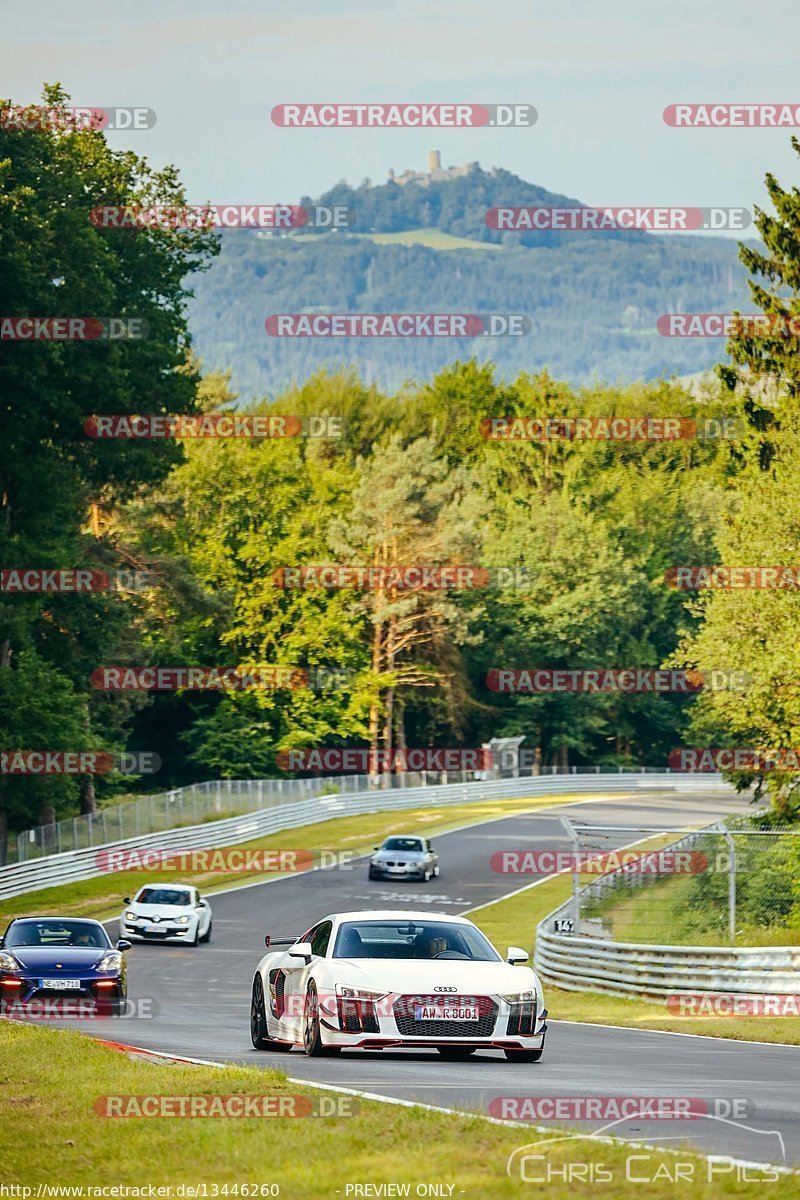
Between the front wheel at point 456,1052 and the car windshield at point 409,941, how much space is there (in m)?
0.78

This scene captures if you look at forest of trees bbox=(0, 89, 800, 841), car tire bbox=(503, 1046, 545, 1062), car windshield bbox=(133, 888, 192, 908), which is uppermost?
forest of trees bbox=(0, 89, 800, 841)

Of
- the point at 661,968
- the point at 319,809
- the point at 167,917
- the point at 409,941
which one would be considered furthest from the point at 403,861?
the point at 409,941

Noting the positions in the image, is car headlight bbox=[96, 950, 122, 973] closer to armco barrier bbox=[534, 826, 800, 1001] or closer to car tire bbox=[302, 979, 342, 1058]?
car tire bbox=[302, 979, 342, 1058]

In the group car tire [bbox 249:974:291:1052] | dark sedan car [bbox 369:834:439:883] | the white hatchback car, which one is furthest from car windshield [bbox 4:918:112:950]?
dark sedan car [bbox 369:834:439:883]

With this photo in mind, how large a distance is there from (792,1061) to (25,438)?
35.8 meters

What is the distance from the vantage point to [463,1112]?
425 inches

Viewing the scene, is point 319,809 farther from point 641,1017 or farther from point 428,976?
point 428,976

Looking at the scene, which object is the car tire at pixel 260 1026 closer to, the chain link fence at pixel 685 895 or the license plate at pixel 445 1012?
the license plate at pixel 445 1012

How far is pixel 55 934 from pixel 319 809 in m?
45.7

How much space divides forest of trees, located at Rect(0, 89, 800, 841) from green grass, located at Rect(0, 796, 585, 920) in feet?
11.7

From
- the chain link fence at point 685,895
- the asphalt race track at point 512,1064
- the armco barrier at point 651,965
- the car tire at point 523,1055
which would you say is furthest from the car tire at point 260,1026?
the chain link fence at point 685,895

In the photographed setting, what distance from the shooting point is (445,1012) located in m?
14.5

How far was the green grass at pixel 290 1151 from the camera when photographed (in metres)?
8.51

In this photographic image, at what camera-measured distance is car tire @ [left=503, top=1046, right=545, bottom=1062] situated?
1506 cm
